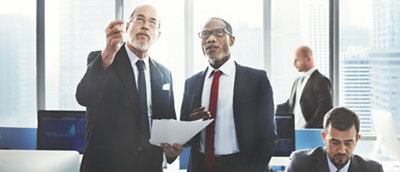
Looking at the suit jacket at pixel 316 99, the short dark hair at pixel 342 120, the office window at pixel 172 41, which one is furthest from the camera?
the office window at pixel 172 41

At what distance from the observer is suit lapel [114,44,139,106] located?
1.73 m

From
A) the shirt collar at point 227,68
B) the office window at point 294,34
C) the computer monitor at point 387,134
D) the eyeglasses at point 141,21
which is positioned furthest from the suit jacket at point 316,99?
the eyeglasses at point 141,21

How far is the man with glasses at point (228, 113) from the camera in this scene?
1811 millimetres

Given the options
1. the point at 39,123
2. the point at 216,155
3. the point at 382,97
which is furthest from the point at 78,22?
the point at 382,97

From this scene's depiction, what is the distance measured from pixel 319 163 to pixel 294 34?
8.84ft

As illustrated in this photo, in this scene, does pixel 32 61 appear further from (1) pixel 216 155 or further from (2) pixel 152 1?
(1) pixel 216 155

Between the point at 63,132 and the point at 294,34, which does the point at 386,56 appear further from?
the point at 63,132

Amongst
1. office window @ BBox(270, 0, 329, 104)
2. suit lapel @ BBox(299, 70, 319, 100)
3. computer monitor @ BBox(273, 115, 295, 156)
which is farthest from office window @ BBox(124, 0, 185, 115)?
computer monitor @ BBox(273, 115, 295, 156)

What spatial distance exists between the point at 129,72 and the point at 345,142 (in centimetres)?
133

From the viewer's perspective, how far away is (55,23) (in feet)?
14.3

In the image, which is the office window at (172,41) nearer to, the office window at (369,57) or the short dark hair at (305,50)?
the short dark hair at (305,50)

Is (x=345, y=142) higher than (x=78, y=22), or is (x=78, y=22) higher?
(x=78, y=22)

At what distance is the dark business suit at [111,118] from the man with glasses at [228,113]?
338 millimetres

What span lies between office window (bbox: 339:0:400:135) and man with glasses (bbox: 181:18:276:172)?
283 cm
